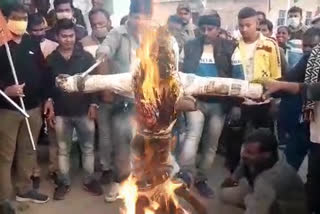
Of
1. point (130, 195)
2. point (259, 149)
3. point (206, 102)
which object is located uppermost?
point (206, 102)

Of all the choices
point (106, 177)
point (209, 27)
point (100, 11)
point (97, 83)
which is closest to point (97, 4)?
point (100, 11)

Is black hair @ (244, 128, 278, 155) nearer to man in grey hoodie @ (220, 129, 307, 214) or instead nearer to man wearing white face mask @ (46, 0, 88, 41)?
man in grey hoodie @ (220, 129, 307, 214)

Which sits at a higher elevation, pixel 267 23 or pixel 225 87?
pixel 267 23

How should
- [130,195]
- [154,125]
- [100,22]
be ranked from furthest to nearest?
[100,22] < [130,195] < [154,125]

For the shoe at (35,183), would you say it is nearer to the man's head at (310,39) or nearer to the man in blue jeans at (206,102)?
the man in blue jeans at (206,102)

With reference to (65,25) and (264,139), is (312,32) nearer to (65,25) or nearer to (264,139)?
(264,139)

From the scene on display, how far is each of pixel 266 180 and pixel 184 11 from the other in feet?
1.87

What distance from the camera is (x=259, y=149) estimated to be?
6.64 ft

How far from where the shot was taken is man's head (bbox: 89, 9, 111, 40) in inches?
84.0

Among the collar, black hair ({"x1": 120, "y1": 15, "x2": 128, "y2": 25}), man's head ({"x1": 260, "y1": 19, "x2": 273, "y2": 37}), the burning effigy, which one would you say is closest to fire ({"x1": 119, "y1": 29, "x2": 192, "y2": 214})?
the burning effigy

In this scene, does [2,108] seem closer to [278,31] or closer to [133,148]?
[133,148]

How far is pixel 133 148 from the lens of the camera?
2.08 meters

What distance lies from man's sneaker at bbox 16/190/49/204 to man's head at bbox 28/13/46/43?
52 cm

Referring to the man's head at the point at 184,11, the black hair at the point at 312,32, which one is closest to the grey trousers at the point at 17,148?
the man's head at the point at 184,11
